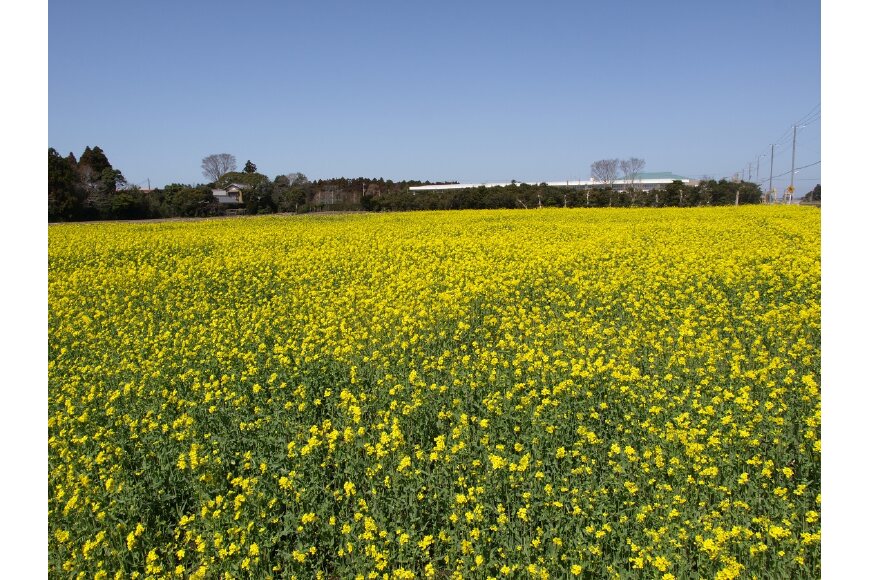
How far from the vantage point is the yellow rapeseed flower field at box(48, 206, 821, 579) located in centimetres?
327

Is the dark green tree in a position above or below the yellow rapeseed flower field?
above

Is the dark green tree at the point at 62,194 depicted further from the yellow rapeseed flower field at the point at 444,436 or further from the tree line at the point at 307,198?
the yellow rapeseed flower field at the point at 444,436

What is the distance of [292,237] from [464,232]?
5.00 metres

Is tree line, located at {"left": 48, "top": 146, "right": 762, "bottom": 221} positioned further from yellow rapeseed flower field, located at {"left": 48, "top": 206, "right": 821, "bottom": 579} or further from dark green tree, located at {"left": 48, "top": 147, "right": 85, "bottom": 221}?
yellow rapeseed flower field, located at {"left": 48, "top": 206, "right": 821, "bottom": 579}

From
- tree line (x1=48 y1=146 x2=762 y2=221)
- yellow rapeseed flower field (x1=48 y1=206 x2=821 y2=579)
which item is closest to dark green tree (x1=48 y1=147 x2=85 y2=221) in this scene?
tree line (x1=48 y1=146 x2=762 y2=221)

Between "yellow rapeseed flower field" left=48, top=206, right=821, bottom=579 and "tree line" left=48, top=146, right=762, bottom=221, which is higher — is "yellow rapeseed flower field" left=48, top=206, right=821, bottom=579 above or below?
below

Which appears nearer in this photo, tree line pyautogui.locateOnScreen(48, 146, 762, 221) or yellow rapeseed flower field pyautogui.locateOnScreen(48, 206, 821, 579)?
yellow rapeseed flower field pyautogui.locateOnScreen(48, 206, 821, 579)

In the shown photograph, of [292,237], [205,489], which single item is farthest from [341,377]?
[292,237]

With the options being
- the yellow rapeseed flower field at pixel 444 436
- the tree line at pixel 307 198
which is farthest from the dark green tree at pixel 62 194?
the yellow rapeseed flower field at pixel 444 436

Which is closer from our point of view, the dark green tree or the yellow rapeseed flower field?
the yellow rapeseed flower field

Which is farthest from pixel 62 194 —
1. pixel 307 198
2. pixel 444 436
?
pixel 444 436

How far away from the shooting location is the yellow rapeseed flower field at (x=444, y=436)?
3.27 metres

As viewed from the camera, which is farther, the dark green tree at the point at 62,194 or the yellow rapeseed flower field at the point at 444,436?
the dark green tree at the point at 62,194
